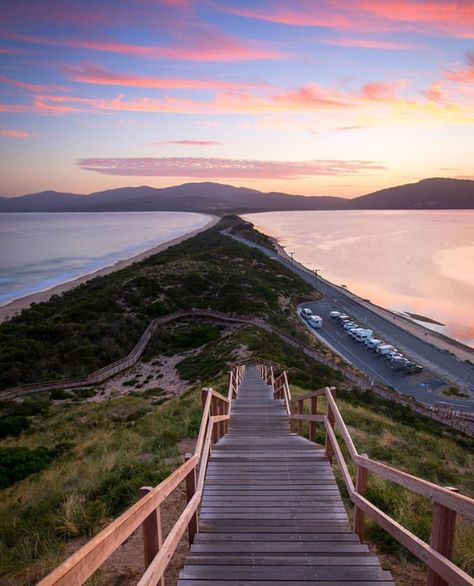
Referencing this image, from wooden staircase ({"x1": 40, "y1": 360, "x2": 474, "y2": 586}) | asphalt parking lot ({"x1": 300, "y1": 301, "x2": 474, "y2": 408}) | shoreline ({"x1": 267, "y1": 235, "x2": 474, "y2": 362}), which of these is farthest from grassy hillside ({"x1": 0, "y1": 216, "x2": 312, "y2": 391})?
wooden staircase ({"x1": 40, "y1": 360, "x2": 474, "y2": 586})

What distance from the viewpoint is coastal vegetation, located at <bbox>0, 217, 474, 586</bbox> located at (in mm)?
5777

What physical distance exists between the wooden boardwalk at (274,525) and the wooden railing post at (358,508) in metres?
0.11

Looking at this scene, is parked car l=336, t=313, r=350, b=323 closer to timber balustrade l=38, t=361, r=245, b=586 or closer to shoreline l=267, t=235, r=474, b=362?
shoreline l=267, t=235, r=474, b=362

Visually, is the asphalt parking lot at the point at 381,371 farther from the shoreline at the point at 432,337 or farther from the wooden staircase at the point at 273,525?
the wooden staircase at the point at 273,525

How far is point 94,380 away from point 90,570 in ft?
89.3

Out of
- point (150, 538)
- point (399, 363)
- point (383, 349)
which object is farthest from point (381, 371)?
point (150, 538)

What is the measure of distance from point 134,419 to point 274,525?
527 inches

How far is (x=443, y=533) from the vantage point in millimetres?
2799

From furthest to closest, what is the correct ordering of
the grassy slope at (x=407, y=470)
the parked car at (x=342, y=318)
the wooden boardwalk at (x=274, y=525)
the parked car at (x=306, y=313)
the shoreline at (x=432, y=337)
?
the parked car at (x=306, y=313) < the parked car at (x=342, y=318) < the shoreline at (x=432, y=337) < the grassy slope at (x=407, y=470) < the wooden boardwalk at (x=274, y=525)

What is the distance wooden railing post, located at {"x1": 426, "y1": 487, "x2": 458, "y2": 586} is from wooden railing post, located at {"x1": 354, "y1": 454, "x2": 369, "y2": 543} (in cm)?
156

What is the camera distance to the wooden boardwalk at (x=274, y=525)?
11.6 ft

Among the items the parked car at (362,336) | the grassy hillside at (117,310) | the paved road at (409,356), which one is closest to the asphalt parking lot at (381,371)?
the paved road at (409,356)

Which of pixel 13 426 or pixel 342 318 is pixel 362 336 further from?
pixel 13 426

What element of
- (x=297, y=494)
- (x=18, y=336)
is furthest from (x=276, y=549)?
(x=18, y=336)
